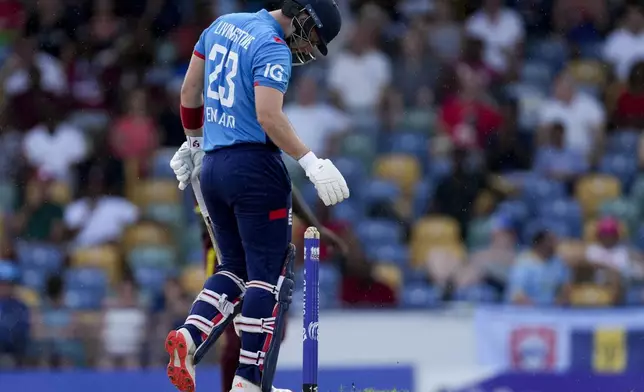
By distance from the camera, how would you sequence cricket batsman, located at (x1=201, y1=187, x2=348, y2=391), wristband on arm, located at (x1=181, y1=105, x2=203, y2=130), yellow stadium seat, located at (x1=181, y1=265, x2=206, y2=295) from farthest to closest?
yellow stadium seat, located at (x1=181, y1=265, x2=206, y2=295), cricket batsman, located at (x1=201, y1=187, x2=348, y2=391), wristband on arm, located at (x1=181, y1=105, x2=203, y2=130)

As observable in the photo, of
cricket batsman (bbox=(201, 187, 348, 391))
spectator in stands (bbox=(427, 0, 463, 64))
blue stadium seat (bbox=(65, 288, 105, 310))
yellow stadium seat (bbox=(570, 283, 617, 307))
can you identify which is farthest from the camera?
spectator in stands (bbox=(427, 0, 463, 64))

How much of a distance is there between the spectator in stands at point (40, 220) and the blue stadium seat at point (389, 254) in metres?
3.37

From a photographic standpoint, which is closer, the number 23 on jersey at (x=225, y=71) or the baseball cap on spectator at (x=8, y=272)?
the number 23 on jersey at (x=225, y=71)

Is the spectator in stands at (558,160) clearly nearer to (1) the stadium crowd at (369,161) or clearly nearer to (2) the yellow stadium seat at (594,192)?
(1) the stadium crowd at (369,161)

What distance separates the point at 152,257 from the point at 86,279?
2.63 feet

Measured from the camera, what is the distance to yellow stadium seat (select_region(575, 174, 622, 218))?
53.7 feet

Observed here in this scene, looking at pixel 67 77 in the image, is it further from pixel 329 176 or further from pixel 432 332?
pixel 329 176

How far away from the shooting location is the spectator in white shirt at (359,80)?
1709cm

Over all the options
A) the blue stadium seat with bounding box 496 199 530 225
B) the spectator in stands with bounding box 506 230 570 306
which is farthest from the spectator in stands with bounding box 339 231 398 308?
the blue stadium seat with bounding box 496 199 530 225

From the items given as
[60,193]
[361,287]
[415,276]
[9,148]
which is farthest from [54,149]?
[415,276]

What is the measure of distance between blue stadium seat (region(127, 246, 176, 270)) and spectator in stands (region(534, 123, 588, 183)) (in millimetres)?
4507

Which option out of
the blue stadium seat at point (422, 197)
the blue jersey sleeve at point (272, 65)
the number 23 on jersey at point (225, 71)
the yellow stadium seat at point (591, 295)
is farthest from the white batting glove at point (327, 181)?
the blue stadium seat at point (422, 197)

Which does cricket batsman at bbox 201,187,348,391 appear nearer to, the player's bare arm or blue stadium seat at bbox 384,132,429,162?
the player's bare arm

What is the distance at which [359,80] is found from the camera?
674 inches
